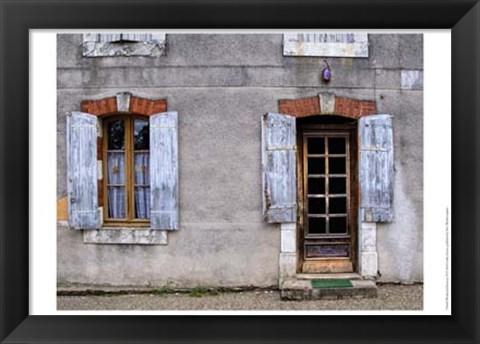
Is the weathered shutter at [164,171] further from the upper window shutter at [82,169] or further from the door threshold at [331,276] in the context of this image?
the door threshold at [331,276]

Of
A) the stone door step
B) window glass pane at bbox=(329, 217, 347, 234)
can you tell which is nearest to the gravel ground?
the stone door step

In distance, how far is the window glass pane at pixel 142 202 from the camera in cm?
362

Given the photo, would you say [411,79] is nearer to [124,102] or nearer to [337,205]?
[337,205]

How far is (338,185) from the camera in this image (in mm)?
3564

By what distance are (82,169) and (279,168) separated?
180cm

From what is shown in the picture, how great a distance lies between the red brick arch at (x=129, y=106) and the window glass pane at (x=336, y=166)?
1.65 m

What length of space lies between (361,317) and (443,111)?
138 cm

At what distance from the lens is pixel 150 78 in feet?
11.4

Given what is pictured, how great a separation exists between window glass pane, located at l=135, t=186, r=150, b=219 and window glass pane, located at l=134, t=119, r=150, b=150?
1.33 feet

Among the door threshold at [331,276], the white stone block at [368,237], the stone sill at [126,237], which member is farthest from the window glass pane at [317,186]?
the stone sill at [126,237]

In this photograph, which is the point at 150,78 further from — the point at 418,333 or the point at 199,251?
the point at 418,333

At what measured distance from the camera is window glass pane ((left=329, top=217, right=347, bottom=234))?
3.61 metres
